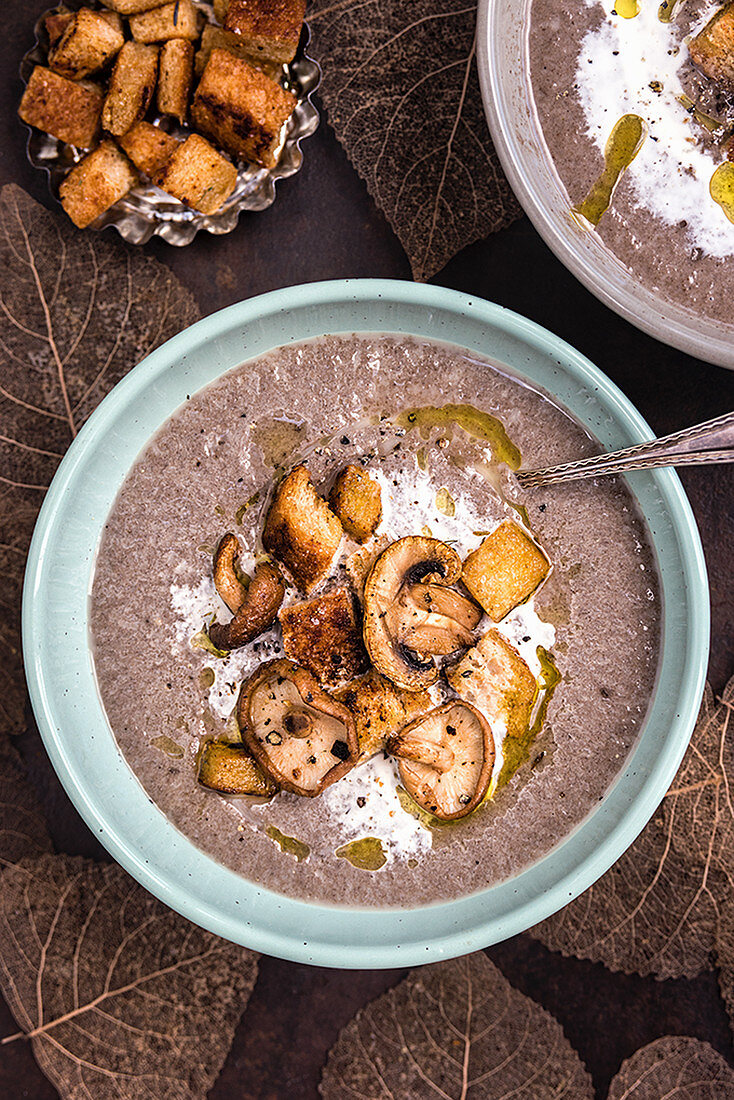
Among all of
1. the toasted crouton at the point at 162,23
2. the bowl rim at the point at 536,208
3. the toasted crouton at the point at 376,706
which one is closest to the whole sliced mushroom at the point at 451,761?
the toasted crouton at the point at 376,706

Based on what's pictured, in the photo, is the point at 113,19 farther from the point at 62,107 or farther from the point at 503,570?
the point at 503,570

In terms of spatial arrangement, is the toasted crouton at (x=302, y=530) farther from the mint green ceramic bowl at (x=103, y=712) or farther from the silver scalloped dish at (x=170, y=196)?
the silver scalloped dish at (x=170, y=196)

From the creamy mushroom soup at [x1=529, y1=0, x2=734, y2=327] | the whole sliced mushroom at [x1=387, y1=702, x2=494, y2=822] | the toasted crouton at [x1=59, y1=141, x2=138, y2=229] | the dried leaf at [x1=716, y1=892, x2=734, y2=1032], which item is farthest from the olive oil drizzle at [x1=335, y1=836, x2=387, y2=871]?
the toasted crouton at [x1=59, y1=141, x2=138, y2=229]

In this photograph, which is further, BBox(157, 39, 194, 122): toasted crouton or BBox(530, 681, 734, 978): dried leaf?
BBox(530, 681, 734, 978): dried leaf

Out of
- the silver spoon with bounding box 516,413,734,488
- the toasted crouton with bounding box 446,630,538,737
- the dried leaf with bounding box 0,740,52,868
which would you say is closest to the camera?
the silver spoon with bounding box 516,413,734,488

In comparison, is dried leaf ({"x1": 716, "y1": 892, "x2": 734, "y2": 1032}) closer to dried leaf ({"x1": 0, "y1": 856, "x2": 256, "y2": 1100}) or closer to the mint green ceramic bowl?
the mint green ceramic bowl

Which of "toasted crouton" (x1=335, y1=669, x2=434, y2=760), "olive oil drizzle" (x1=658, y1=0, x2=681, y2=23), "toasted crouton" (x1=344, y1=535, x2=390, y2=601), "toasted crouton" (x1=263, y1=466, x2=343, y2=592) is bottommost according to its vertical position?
"toasted crouton" (x1=335, y1=669, x2=434, y2=760)

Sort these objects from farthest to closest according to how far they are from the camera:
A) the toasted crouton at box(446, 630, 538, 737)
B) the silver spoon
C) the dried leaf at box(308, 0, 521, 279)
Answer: the dried leaf at box(308, 0, 521, 279), the toasted crouton at box(446, 630, 538, 737), the silver spoon

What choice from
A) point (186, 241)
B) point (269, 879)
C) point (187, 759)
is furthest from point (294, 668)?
point (186, 241)
